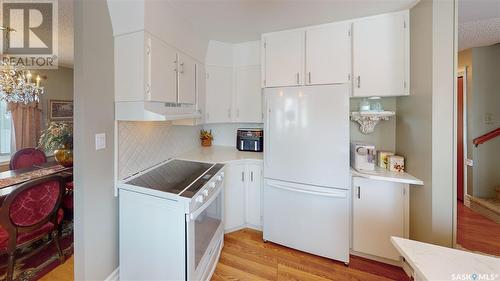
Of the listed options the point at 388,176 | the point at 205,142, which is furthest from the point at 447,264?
the point at 205,142

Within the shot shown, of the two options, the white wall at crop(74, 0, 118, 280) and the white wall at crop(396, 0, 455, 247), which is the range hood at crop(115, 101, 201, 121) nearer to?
the white wall at crop(74, 0, 118, 280)

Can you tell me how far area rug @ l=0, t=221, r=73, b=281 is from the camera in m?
1.62

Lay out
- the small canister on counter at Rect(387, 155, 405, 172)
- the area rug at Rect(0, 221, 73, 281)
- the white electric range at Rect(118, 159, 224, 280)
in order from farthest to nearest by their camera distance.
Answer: the small canister on counter at Rect(387, 155, 405, 172), the area rug at Rect(0, 221, 73, 281), the white electric range at Rect(118, 159, 224, 280)

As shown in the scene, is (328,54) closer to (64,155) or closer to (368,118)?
(368,118)

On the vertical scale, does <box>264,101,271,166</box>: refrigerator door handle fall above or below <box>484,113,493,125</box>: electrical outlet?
below

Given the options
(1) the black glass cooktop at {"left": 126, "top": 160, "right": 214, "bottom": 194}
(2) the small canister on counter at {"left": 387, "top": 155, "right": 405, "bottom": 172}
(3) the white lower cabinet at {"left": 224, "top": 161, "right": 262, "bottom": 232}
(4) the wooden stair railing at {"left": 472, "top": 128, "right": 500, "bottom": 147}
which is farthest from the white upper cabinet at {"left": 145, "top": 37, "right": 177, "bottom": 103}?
(4) the wooden stair railing at {"left": 472, "top": 128, "right": 500, "bottom": 147}

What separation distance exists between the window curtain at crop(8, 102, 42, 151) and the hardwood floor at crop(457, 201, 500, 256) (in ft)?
16.2

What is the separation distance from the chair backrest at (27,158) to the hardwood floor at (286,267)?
256cm

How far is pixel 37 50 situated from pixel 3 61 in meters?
0.41

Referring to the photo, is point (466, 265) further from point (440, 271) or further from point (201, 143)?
point (201, 143)

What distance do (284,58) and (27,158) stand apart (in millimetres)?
3266

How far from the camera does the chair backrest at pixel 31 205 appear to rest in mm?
1401

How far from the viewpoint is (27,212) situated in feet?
5.00

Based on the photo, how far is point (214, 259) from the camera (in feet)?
5.84
